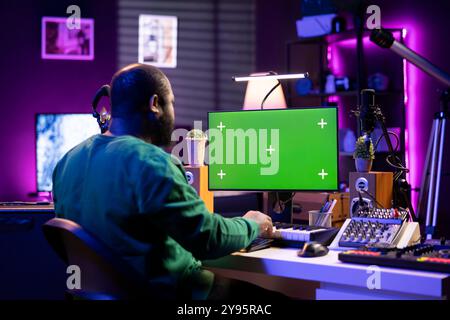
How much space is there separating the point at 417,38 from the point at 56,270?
365 centimetres

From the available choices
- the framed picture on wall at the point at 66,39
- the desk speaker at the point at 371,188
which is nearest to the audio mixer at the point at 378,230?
the desk speaker at the point at 371,188

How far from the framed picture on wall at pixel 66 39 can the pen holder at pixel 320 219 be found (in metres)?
3.49

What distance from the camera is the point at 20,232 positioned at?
3.14 meters

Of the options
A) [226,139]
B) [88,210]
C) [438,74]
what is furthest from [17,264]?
[438,74]

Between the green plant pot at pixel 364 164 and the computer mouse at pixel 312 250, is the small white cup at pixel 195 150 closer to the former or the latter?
the green plant pot at pixel 364 164

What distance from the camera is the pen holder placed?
243 cm

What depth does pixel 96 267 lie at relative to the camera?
1674mm

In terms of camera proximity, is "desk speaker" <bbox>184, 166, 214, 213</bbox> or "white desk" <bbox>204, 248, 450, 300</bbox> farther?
"desk speaker" <bbox>184, 166, 214, 213</bbox>

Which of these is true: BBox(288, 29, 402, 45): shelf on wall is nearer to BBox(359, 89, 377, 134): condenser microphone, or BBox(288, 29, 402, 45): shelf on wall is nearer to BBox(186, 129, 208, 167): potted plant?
BBox(359, 89, 377, 134): condenser microphone

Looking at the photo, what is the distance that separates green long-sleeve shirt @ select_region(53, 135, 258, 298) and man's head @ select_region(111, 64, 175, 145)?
0.29ft

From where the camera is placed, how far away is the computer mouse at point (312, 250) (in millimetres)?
2014

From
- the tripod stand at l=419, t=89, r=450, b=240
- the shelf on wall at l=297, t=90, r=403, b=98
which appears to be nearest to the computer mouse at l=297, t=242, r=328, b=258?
the tripod stand at l=419, t=89, r=450, b=240
